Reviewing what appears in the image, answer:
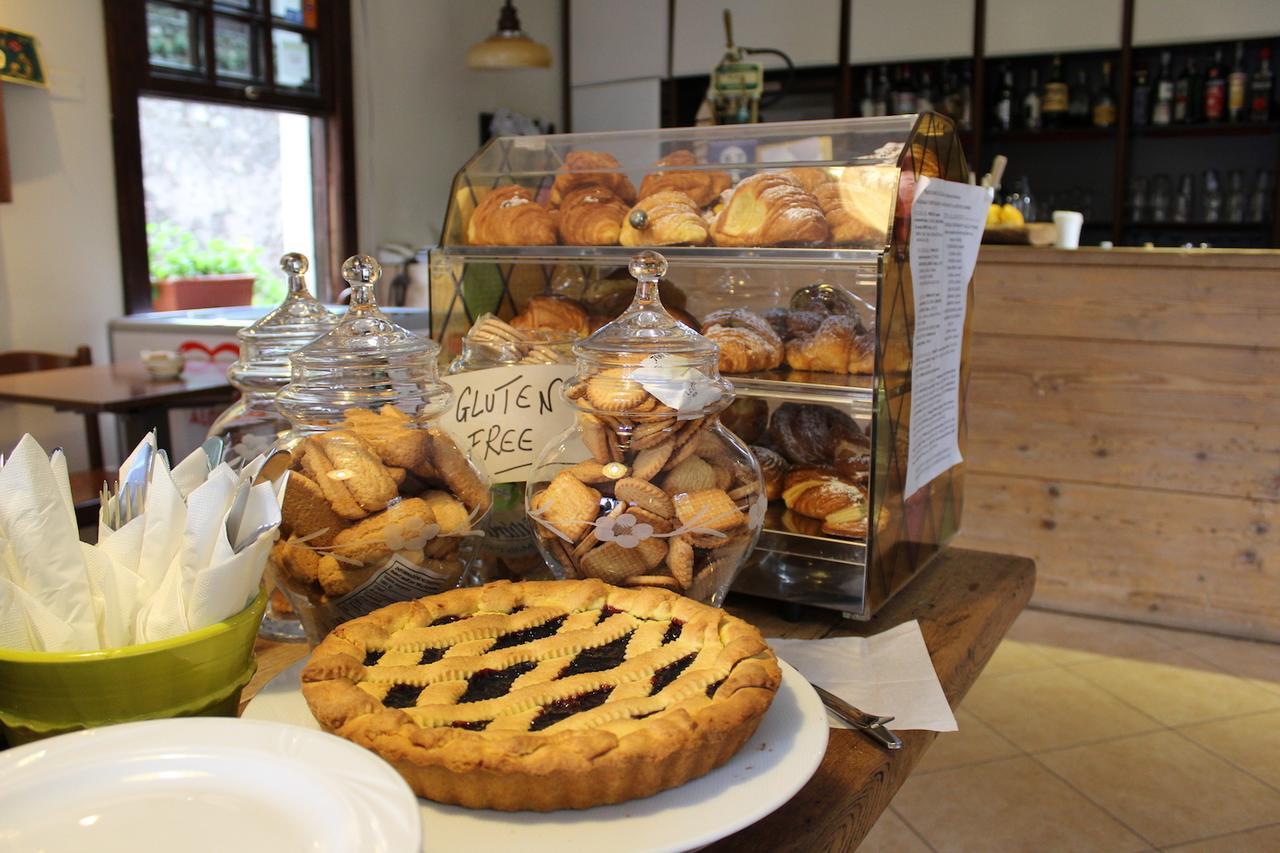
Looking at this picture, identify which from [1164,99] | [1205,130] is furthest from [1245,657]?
[1164,99]

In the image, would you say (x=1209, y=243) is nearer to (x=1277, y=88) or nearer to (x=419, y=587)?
(x=1277, y=88)

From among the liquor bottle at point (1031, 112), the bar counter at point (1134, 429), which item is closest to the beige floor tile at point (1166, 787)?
the bar counter at point (1134, 429)

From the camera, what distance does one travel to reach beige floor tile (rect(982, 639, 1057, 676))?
268 cm

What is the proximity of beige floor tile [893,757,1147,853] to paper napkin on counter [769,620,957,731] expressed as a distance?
1.15 meters

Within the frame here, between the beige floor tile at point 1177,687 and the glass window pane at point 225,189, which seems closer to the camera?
the beige floor tile at point 1177,687

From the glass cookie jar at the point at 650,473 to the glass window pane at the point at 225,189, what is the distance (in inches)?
151

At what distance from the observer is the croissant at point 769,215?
1023mm

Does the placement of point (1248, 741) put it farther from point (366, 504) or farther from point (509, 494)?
point (366, 504)

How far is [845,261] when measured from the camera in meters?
0.96

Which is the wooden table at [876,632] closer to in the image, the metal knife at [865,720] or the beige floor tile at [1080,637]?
the metal knife at [865,720]

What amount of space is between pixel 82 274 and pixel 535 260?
3314 mm

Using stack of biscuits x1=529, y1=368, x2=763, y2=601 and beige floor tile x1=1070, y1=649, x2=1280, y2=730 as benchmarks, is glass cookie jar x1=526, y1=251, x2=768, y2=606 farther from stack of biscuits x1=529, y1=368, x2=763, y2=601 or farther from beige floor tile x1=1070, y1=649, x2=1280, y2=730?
beige floor tile x1=1070, y1=649, x2=1280, y2=730

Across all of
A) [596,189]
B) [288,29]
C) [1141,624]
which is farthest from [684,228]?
[288,29]

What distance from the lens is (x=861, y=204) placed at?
101cm
